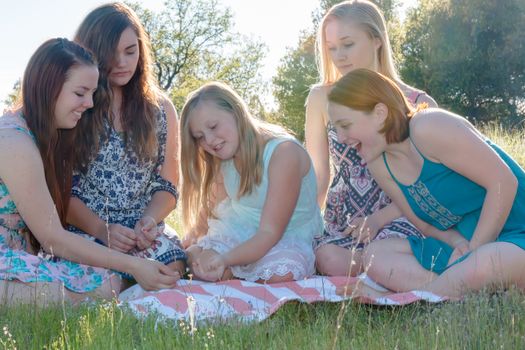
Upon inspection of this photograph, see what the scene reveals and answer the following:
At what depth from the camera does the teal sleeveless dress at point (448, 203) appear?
4355 mm

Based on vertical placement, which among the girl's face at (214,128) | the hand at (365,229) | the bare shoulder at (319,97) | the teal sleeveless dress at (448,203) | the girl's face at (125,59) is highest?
the girl's face at (125,59)

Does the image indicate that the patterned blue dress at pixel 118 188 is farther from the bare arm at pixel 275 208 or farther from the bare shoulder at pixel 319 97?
the bare shoulder at pixel 319 97

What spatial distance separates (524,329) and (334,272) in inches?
73.2

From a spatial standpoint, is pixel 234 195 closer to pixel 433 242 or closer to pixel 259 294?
pixel 259 294

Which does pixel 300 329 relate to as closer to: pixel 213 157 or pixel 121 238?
pixel 121 238

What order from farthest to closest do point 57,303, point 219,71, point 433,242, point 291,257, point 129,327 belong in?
1. point 219,71
2. point 291,257
3. point 433,242
4. point 57,303
5. point 129,327

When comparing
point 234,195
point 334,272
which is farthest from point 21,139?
point 334,272

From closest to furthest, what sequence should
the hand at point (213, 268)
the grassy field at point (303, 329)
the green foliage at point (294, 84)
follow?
1. the grassy field at point (303, 329)
2. the hand at point (213, 268)
3. the green foliage at point (294, 84)

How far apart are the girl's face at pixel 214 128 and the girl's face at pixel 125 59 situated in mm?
538

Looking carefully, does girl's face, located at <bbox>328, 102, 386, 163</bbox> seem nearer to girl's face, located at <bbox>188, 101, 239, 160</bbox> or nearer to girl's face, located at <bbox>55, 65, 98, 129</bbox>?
girl's face, located at <bbox>188, 101, 239, 160</bbox>

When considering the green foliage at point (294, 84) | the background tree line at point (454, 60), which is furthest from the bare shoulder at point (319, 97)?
the green foliage at point (294, 84)

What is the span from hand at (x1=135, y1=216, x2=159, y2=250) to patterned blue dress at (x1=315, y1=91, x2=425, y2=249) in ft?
3.62

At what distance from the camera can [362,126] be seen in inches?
176

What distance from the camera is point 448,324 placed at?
3180mm
